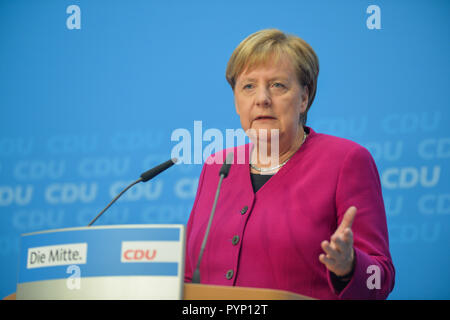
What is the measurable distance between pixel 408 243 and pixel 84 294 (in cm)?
171

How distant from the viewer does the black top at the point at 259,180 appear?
161 centimetres

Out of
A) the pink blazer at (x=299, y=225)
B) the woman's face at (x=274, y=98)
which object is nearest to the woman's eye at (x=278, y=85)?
the woman's face at (x=274, y=98)

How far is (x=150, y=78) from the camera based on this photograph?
2586 mm

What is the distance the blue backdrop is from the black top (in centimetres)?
71

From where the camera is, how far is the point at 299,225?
1.39 metres

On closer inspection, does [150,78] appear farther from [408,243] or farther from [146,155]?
[408,243]

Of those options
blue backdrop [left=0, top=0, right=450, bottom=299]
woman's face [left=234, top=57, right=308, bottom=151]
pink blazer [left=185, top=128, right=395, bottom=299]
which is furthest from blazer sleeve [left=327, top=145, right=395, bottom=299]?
blue backdrop [left=0, top=0, right=450, bottom=299]

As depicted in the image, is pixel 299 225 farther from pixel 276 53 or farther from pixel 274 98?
pixel 276 53

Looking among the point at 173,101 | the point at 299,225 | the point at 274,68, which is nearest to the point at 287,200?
the point at 299,225

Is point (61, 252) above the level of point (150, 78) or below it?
below

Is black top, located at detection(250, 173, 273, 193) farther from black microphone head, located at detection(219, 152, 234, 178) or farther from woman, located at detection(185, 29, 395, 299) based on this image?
black microphone head, located at detection(219, 152, 234, 178)

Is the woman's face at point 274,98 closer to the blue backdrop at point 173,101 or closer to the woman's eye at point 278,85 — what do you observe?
the woman's eye at point 278,85

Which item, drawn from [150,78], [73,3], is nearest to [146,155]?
[150,78]

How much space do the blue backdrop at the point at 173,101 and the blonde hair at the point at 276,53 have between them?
0.75 m
